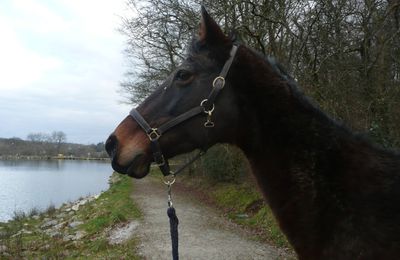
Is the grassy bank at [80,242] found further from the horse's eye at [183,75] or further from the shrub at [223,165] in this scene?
the horse's eye at [183,75]

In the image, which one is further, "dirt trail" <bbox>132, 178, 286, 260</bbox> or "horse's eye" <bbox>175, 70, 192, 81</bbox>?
"dirt trail" <bbox>132, 178, 286, 260</bbox>

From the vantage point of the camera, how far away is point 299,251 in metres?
2.63

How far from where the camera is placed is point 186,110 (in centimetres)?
295

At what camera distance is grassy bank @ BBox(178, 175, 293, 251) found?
12.8 metres

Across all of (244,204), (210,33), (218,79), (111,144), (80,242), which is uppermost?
(210,33)

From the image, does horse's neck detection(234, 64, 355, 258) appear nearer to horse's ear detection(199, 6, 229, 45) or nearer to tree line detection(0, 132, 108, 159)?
horse's ear detection(199, 6, 229, 45)

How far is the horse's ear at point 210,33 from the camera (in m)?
2.92

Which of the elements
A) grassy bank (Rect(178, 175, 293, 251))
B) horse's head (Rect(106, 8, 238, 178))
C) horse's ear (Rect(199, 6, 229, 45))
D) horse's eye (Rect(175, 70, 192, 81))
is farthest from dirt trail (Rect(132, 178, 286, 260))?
horse's ear (Rect(199, 6, 229, 45))

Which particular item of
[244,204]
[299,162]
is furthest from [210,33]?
[244,204]

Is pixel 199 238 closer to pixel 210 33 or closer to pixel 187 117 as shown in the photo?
pixel 187 117

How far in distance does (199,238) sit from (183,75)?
10648mm

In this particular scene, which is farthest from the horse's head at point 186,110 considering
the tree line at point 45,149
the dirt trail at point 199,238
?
the tree line at point 45,149

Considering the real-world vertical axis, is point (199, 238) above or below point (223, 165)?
below

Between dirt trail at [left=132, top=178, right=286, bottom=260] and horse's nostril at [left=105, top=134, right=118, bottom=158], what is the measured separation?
8361 mm
